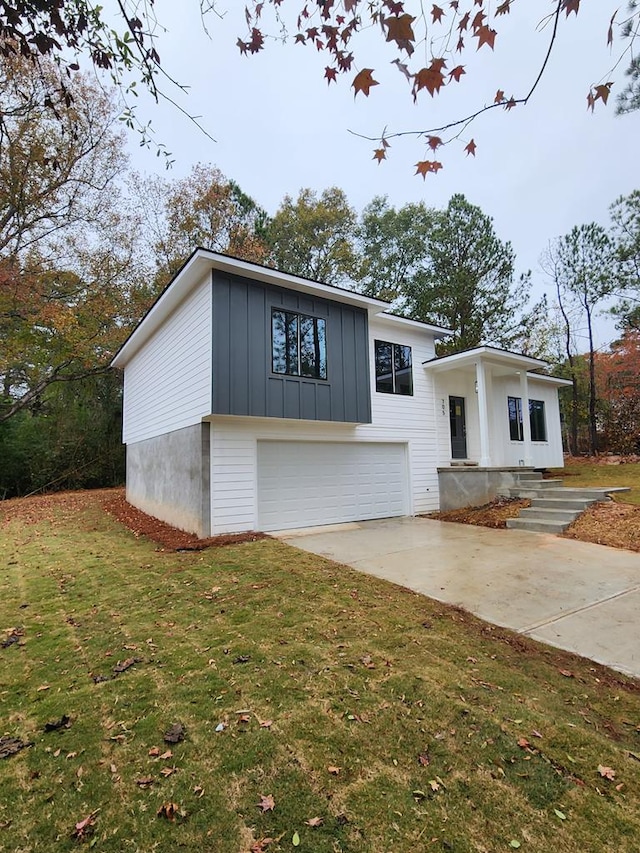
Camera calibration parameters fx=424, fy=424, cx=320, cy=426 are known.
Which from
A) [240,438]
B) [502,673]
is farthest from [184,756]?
[240,438]

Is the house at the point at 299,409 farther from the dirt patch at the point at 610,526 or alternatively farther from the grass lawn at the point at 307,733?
the grass lawn at the point at 307,733

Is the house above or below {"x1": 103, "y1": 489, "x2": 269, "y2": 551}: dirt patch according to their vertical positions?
above

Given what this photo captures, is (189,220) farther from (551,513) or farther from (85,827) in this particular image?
(85,827)

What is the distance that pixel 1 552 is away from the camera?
6859 mm

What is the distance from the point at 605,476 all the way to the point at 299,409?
986 cm

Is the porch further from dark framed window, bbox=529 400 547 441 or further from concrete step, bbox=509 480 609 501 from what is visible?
concrete step, bbox=509 480 609 501

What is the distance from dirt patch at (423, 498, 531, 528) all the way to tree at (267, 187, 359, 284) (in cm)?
1434

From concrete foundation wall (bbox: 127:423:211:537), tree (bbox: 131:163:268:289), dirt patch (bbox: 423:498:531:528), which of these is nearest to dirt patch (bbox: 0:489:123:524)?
concrete foundation wall (bbox: 127:423:211:537)

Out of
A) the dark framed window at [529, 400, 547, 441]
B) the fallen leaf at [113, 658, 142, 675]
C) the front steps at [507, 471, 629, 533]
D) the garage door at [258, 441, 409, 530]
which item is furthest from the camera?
the dark framed window at [529, 400, 547, 441]

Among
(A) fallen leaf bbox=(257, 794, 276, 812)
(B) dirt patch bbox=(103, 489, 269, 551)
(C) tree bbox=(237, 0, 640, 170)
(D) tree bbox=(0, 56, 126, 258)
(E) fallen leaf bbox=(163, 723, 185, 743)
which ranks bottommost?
(A) fallen leaf bbox=(257, 794, 276, 812)

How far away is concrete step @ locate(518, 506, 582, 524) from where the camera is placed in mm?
8328

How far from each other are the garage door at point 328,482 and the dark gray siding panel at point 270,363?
3.43ft

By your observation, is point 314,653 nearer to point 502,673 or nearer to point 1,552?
point 502,673

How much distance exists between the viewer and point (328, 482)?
981 cm
